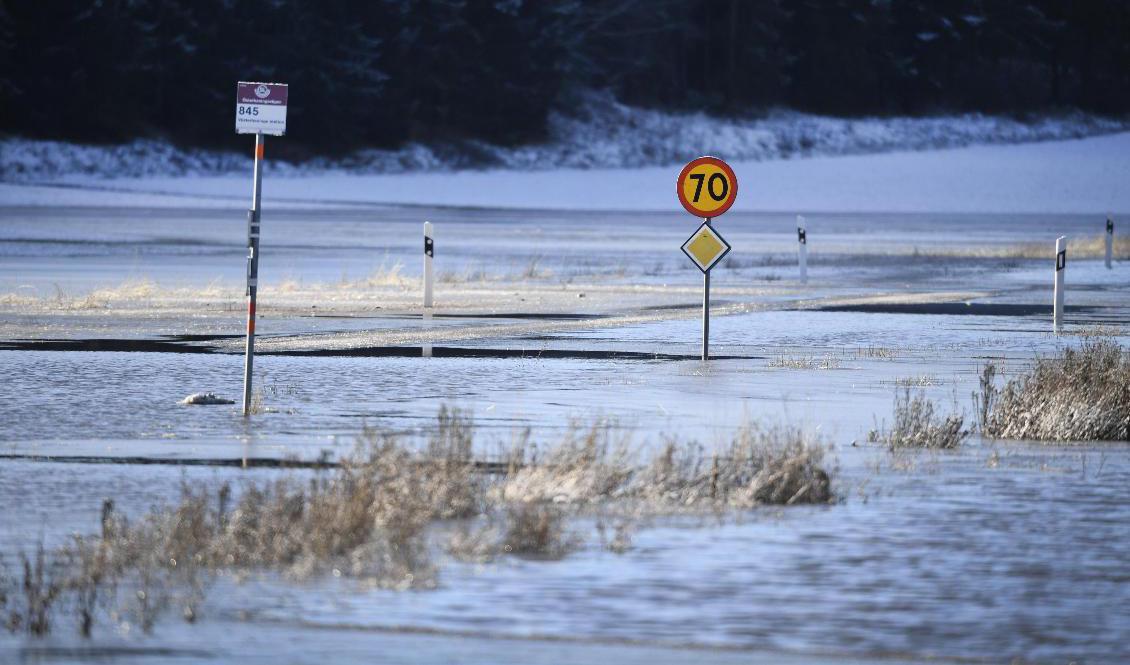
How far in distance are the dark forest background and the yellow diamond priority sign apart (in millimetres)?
79103

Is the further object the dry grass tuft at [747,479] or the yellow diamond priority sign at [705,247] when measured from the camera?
the yellow diamond priority sign at [705,247]

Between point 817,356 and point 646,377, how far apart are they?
119 inches

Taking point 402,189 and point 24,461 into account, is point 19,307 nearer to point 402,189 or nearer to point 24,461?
point 24,461

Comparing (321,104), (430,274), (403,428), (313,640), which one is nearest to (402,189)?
(321,104)

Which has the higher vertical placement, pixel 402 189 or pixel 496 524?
pixel 402 189

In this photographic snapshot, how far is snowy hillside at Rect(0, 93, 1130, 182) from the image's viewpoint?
321 feet

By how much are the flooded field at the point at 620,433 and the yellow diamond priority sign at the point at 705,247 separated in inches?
36.9

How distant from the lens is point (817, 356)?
2180 centimetres

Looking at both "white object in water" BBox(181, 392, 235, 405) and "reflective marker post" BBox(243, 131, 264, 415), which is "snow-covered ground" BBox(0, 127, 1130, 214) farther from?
"reflective marker post" BBox(243, 131, 264, 415)

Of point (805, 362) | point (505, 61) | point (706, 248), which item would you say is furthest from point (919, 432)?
point (505, 61)

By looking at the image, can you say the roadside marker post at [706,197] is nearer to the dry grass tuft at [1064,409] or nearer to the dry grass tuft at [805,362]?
the dry grass tuft at [805,362]

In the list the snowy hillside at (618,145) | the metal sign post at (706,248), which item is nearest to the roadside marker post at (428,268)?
the metal sign post at (706,248)

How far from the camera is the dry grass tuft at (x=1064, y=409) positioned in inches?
587

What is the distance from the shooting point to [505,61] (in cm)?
11138
